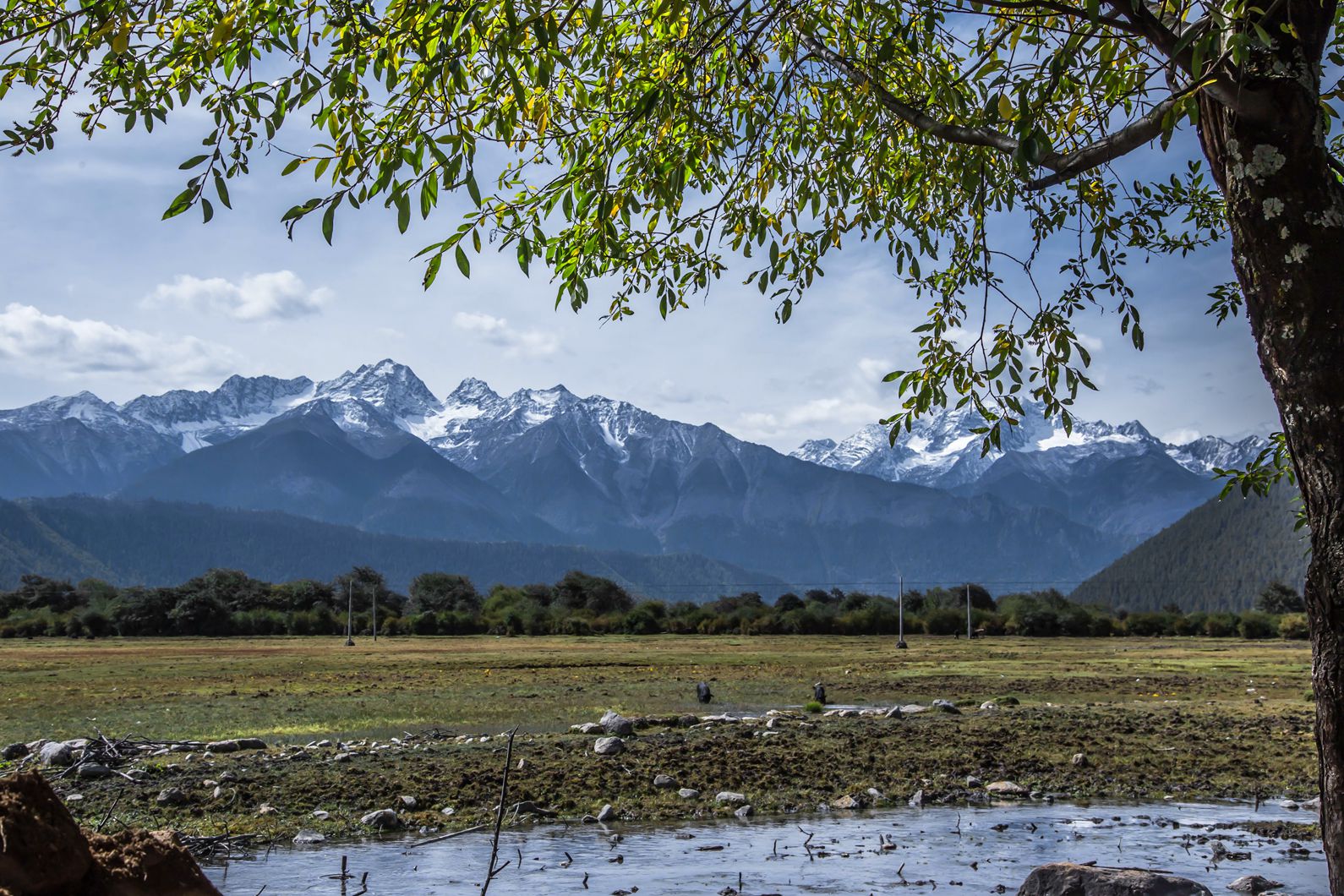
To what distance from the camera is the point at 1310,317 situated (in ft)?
20.5

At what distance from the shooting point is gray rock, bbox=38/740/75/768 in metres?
16.3

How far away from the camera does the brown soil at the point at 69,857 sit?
5082 millimetres

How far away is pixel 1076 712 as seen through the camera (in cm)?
2294

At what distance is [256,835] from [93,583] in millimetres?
134694

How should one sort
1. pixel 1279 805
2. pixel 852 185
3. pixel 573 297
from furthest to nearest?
pixel 1279 805 < pixel 852 185 < pixel 573 297

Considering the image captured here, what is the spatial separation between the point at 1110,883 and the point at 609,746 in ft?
32.3

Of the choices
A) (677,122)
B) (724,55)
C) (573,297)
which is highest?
(724,55)

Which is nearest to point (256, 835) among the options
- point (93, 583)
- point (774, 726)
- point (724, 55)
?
point (724, 55)

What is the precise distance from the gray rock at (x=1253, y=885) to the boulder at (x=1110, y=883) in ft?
3.63

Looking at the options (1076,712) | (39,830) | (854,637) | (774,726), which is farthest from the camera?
(854,637)

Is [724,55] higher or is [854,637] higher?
[724,55]

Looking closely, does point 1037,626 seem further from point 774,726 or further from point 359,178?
point 359,178

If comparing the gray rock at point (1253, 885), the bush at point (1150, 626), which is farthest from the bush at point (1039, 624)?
the gray rock at point (1253, 885)

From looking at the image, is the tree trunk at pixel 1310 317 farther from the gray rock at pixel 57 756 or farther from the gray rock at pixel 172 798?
the gray rock at pixel 57 756
